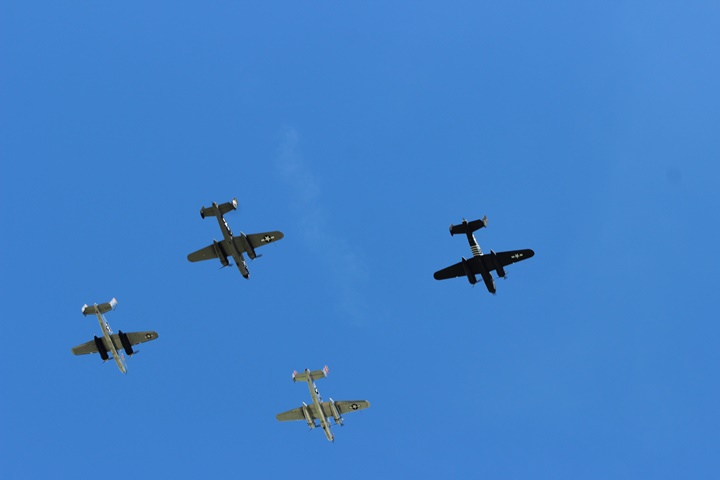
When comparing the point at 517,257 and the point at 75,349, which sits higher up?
the point at 75,349

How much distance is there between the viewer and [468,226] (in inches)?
2761

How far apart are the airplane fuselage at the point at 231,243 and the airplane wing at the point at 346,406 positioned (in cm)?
1330

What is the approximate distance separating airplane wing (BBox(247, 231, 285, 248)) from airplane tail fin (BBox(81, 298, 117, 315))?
12607 millimetres

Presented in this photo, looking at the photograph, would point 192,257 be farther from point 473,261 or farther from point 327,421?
point 473,261

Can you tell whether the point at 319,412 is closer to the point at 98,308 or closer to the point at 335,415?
the point at 335,415

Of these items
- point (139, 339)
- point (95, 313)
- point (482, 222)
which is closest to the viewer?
point (482, 222)

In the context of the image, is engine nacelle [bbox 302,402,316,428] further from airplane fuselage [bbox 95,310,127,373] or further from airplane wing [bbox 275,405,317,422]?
airplane fuselage [bbox 95,310,127,373]

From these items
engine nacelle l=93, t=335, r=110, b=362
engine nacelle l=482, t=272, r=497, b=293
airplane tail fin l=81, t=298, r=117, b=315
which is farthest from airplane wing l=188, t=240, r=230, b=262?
engine nacelle l=482, t=272, r=497, b=293

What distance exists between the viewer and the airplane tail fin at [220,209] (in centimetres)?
7281

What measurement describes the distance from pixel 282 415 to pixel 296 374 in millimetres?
9671

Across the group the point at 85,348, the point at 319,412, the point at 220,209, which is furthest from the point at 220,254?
the point at 319,412

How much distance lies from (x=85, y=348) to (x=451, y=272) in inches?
1291

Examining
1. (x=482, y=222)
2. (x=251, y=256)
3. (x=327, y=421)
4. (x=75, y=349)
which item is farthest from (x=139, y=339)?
(x=482, y=222)

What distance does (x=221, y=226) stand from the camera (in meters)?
74.8
